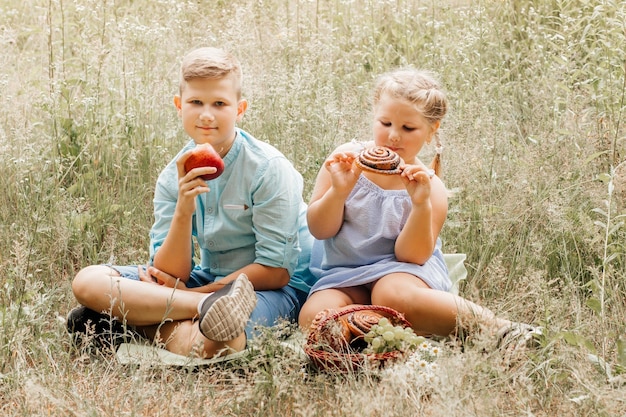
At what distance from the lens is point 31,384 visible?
2.71 m

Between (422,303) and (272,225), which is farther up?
(272,225)

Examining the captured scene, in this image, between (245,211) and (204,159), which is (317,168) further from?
(204,159)

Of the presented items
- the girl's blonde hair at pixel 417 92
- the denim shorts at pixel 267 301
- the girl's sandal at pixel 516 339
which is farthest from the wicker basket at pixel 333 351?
the girl's blonde hair at pixel 417 92

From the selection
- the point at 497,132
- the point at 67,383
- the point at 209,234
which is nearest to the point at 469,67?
the point at 497,132

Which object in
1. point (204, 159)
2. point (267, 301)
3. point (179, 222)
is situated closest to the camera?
point (204, 159)

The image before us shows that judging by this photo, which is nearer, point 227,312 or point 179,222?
point 227,312

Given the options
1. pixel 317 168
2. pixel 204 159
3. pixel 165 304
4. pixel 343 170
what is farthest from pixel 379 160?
pixel 317 168

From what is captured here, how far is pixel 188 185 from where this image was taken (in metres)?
3.33

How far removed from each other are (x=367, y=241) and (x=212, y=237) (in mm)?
635

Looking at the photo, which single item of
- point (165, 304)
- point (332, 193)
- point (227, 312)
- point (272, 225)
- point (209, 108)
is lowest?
A: point (165, 304)

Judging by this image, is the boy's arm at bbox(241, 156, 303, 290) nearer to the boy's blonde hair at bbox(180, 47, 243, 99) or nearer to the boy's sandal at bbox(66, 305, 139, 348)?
the boy's blonde hair at bbox(180, 47, 243, 99)

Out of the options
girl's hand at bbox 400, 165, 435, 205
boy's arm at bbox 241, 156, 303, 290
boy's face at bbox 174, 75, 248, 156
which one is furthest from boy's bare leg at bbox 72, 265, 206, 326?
girl's hand at bbox 400, 165, 435, 205

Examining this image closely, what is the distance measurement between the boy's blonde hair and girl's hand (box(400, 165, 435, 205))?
77 centimetres

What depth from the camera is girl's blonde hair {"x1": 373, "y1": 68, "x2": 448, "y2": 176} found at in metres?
3.52
